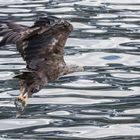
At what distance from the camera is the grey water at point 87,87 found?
1574 centimetres

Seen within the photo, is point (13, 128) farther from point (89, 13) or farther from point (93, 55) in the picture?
point (89, 13)

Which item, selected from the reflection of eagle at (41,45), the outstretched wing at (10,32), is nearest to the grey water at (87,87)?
the reflection of eagle at (41,45)

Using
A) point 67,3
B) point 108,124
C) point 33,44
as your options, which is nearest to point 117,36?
point 67,3

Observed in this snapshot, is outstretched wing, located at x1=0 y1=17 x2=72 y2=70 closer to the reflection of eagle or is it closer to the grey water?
the reflection of eagle

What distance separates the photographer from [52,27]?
531 inches

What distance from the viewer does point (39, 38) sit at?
1361 cm

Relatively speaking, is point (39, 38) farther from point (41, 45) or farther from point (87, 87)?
point (87, 87)

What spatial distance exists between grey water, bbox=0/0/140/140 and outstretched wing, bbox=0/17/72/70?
1.81m

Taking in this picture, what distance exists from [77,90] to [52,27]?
15.8ft

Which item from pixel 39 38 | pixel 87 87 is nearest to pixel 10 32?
pixel 39 38

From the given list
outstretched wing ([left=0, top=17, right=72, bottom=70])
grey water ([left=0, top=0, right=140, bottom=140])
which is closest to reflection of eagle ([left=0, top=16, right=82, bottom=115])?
outstretched wing ([left=0, top=17, right=72, bottom=70])

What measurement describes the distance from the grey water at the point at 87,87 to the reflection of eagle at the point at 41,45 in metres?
1.76

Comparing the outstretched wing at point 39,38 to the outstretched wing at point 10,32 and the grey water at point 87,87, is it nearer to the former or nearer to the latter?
the outstretched wing at point 10,32

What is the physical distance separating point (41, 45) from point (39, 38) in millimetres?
182
